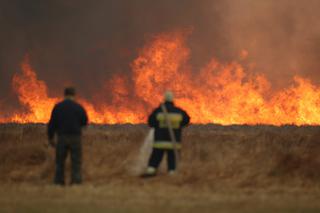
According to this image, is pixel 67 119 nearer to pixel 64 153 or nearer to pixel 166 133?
pixel 64 153

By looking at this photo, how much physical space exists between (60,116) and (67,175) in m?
2.57

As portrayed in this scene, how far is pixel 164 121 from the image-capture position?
16.7 m

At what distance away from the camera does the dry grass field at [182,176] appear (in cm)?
1237

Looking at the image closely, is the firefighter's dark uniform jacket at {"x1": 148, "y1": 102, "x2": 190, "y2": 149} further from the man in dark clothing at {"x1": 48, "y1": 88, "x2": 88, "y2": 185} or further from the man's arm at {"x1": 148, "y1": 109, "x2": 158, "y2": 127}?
the man in dark clothing at {"x1": 48, "y1": 88, "x2": 88, "y2": 185}

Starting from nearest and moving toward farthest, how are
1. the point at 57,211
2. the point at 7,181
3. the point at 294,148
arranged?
the point at 57,211 < the point at 7,181 < the point at 294,148

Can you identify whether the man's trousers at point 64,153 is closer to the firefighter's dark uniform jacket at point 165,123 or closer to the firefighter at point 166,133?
the firefighter at point 166,133

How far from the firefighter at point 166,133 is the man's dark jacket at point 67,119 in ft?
6.21

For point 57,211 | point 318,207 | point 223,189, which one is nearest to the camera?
point 57,211

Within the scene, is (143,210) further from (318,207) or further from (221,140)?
(221,140)

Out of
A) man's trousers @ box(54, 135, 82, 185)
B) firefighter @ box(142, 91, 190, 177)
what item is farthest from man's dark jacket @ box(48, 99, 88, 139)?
firefighter @ box(142, 91, 190, 177)

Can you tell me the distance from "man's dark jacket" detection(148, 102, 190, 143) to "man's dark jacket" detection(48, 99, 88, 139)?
6.07 feet

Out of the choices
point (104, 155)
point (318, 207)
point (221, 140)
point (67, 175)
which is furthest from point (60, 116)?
point (221, 140)

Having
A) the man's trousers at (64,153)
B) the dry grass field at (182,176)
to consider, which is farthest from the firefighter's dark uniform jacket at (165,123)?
the man's trousers at (64,153)

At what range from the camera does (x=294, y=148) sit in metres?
20.4
